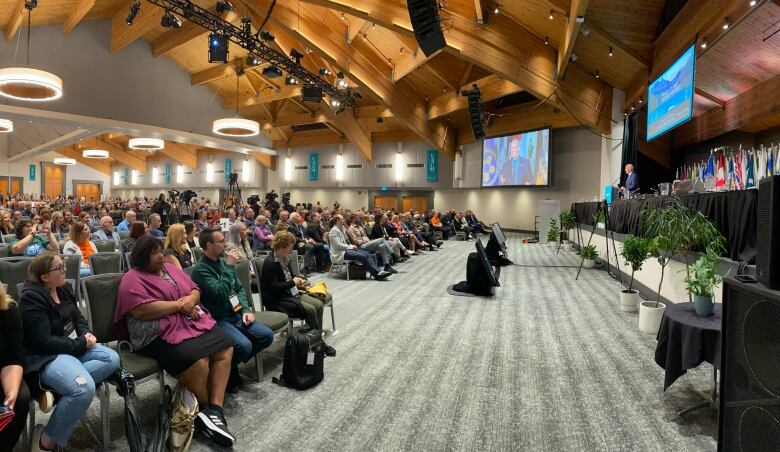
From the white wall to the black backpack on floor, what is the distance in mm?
13709


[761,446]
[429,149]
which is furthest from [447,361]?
[429,149]

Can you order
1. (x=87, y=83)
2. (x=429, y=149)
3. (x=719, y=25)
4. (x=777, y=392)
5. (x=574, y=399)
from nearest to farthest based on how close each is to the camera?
(x=777, y=392)
(x=574, y=399)
(x=719, y=25)
(x=87, y=83)
(x=429, y=149)

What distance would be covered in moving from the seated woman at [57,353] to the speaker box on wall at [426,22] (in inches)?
221

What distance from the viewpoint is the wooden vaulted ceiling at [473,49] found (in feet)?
27.2

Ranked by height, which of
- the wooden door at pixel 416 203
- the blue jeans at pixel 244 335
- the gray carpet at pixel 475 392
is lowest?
the gray carpet at pixel 475 392

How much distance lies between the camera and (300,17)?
10.6 m

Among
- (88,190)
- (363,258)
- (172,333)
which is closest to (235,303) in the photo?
(172,333)

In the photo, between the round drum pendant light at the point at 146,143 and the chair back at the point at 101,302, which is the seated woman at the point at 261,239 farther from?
the round drum pendant light at the point at 146,143

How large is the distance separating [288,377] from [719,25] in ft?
25.0

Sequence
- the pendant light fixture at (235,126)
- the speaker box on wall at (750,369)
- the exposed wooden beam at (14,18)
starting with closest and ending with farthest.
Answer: the speaker box on wall at (750,369) < the exposed wooden beam at (14,18) < the pendant light fixture at (235,126)

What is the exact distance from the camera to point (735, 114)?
29.8 feet

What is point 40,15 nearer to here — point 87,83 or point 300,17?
point 87,83

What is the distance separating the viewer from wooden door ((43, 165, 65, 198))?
27.5m

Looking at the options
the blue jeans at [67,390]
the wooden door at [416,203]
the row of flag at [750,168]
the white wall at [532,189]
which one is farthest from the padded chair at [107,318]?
the wooden door at [416,203]
